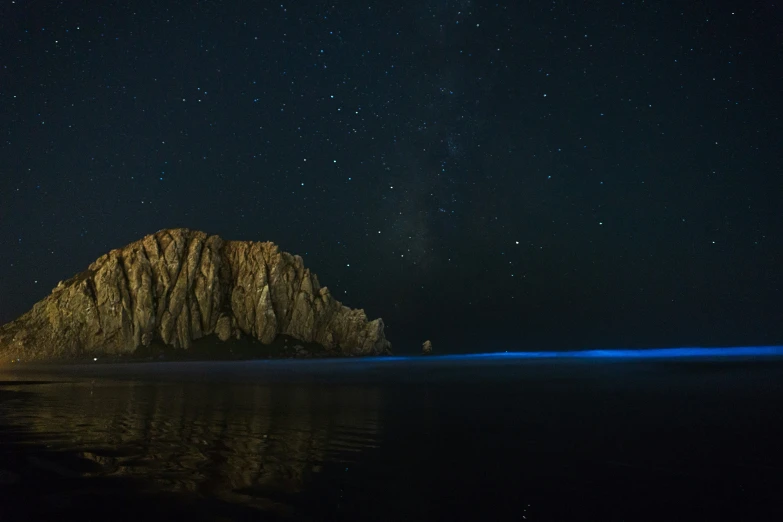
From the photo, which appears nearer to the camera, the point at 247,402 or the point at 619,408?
the point at 619,408

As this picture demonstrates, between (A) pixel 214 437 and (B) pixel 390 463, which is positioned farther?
(A) pixel 214 437

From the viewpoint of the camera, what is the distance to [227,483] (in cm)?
1222

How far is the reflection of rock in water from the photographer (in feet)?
41.9

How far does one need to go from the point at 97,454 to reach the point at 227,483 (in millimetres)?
6008

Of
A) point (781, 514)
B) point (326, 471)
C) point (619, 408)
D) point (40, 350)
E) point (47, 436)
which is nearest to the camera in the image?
point (781, 514)

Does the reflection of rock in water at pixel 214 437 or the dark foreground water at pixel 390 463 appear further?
the reflection of rock in water at pixel 214 437

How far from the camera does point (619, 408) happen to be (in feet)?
94.2

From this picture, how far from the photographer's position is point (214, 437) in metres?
18.5

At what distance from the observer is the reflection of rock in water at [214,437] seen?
41.9 ft

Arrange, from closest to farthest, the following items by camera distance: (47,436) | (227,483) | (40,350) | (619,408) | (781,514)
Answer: (781,514), (227,483), (47,436), (619,408), (40,350)

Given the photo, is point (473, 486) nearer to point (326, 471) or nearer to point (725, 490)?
point (326, 471)

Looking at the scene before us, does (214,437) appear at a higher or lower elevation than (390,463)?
lower

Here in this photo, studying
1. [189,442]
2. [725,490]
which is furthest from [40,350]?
[725,490]

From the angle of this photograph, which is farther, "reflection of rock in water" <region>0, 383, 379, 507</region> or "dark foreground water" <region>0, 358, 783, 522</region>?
"reflection of rock in water" <region>0, 383, 379, 507</region>
